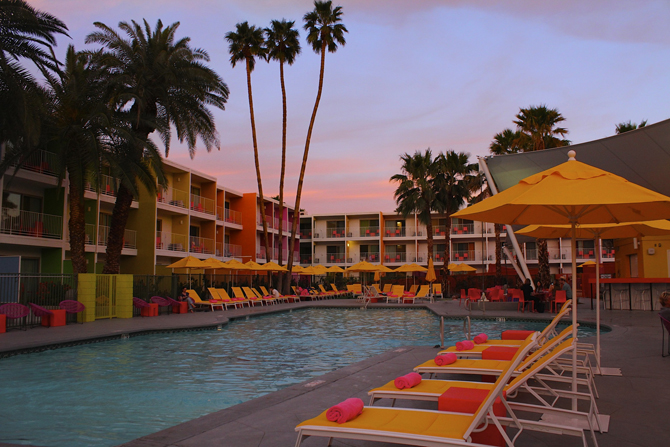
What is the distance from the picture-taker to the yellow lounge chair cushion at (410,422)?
3.17 m

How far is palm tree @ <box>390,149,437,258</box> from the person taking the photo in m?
34.0

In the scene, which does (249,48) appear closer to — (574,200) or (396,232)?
(396,232)

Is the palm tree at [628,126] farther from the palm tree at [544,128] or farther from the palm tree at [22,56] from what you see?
the palm tree at [22,56]

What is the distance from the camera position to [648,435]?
4.05 meters

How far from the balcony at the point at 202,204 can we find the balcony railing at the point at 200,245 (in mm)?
1834

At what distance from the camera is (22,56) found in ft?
49.6

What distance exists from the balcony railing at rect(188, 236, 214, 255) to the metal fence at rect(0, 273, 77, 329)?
16517mm

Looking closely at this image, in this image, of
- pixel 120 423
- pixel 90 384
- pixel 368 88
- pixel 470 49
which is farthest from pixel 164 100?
pixel 120 423

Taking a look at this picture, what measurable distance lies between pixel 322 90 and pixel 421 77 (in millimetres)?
15717

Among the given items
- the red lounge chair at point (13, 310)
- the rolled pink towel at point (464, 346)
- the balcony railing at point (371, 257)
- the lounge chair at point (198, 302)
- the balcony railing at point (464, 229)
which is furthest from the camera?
the balcony railing at point (371, 257)

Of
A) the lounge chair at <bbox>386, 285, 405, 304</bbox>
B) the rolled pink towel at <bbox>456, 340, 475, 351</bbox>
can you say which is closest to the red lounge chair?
the rolled pink towel at <bbox>456, 340, 475, 351</bbox>

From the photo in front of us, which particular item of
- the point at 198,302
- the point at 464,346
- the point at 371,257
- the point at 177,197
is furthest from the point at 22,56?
the point at 371,257

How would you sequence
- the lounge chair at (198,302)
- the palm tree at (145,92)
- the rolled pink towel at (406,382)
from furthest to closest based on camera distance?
the lounge chair at (198,302) → the palm tree at (145,92) → the rolled pink towel at (406,382)

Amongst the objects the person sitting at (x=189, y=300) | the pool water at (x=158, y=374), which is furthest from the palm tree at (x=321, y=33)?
the pool water at (x=158, y=374)
